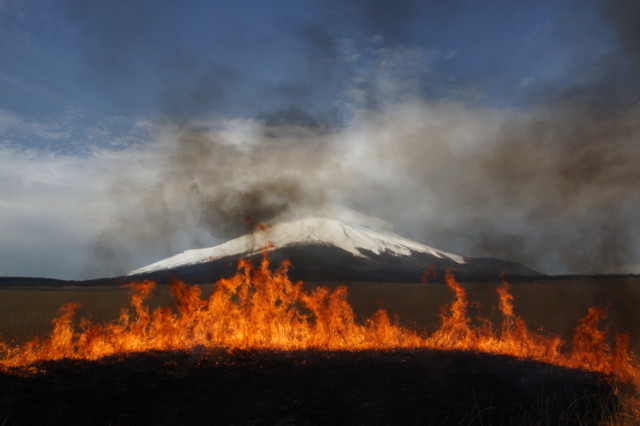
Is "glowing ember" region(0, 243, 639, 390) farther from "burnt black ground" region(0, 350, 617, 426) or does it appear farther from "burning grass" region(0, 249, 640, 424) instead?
"burnt black ground" region(0, 350, 617, 426)

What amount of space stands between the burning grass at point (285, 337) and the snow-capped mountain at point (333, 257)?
39.9 metres

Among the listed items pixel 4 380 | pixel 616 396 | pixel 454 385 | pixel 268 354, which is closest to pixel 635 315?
pixel 616 396

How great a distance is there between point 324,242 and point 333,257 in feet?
23.1

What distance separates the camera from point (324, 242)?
80.1 metres

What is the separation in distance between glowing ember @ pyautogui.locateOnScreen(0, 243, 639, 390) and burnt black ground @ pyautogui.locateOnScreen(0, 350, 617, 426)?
1347mm

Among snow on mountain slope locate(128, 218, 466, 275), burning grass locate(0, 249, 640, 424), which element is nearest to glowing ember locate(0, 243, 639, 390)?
burning grass locate(0, 249, 640, 424)

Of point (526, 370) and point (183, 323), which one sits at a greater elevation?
point (183, 323)

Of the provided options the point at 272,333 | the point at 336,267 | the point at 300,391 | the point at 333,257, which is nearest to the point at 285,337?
the point at 272,333

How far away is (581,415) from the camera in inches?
476

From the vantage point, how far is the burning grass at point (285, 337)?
1456cm

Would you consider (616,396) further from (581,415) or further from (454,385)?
(454,385)

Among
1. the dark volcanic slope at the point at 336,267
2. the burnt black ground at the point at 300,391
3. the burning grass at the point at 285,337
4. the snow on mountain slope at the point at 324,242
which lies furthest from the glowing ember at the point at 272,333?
the snow on mountain slope at the point at 324,242

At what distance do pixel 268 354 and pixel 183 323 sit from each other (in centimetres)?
344

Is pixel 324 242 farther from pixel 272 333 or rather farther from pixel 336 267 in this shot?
pixel 272 333
